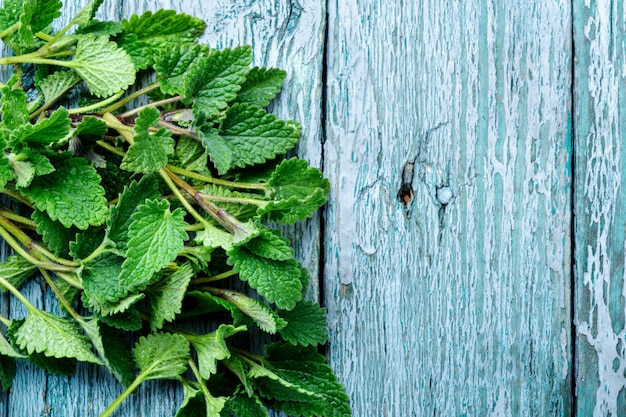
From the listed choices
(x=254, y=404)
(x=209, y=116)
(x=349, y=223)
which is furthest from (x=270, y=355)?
(x=209, y=116)

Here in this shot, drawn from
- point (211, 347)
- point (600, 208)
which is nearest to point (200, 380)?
point (211, 347)

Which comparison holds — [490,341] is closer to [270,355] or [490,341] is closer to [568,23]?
[270,355]

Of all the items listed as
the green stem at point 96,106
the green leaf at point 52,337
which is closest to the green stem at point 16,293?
the green leaf at point 52,337

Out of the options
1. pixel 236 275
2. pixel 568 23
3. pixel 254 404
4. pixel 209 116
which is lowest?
pixel 254 404

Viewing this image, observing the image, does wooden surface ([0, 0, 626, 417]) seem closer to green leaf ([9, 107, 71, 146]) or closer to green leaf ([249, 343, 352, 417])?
green leaf ([249, 343, 352, 417])

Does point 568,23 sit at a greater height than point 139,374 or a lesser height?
greater
